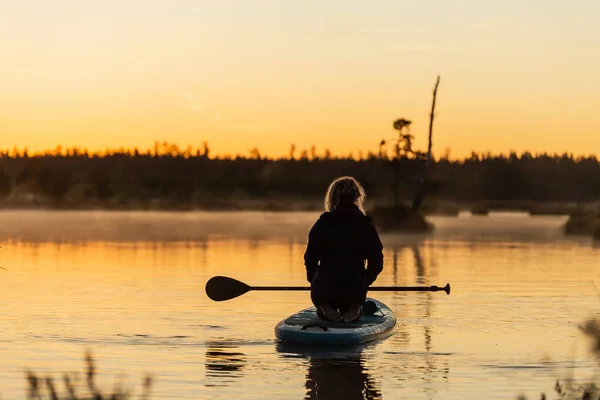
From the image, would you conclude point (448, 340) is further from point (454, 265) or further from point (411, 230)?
point (411, 230)

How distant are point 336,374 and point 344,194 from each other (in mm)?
2463

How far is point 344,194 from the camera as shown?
49.9ft

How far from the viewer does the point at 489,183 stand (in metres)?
138

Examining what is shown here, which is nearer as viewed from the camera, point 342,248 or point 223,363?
point 223,363

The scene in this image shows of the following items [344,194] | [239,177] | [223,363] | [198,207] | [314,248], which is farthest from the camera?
[239,177]

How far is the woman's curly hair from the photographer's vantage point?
49.9 ft

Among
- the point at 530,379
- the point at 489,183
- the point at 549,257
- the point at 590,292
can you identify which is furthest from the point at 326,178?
the point at 530,379

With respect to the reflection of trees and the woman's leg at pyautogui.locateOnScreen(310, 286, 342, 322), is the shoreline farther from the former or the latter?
the woman's leg at pyautogui.locateOnScreen(310, 286, 342, 322)

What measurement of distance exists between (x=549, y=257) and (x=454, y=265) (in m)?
4.65

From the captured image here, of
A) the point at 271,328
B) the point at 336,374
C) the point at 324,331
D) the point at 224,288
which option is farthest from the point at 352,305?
the point at 224,288

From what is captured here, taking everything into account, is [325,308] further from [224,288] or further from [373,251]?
[224,288]

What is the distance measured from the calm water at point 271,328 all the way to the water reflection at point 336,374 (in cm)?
2

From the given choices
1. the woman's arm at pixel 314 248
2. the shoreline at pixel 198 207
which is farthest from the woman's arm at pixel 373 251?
the shoreline at pixel 198 207

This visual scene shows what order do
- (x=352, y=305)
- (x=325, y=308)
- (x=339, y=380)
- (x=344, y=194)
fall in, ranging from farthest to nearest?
(x=352, y=305) → (x=325, y=308) → (x=344, y=194) → (x=339, y=380)
